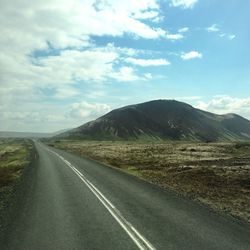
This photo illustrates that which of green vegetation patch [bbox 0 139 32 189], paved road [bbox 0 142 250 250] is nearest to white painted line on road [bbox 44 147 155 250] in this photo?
paved road [bbox 0 142 250 250]

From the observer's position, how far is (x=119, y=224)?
48.5ft

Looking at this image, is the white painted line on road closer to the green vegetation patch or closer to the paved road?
the paved road

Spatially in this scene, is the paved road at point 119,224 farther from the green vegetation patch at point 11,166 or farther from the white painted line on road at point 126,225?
the green vegetation patch at point 11,166

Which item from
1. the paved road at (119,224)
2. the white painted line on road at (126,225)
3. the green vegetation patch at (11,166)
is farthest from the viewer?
the green vegetation patch at (11,166)

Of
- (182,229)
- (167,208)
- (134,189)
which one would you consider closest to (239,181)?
(134,189)

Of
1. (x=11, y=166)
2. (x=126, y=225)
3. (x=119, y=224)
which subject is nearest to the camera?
(x=126, y=225)

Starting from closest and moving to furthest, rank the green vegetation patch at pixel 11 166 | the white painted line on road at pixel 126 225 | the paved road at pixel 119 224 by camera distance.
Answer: the white painted line on road at pixel 126 225 < the paved road at pixel 119 224 < the green vegetation patch at pixel 11 166

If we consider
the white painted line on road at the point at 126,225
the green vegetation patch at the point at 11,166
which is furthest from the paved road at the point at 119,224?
the green vegetation patch at the point at 11,166

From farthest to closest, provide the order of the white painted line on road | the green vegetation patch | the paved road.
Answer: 1. the green vegetation patch
2. the paved road
3. the white painted line on road

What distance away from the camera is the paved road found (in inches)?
476

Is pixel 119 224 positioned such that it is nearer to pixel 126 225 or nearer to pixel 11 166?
pixel 126 225

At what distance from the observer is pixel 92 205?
1923cm

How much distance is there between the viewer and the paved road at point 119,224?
12094 millimetres

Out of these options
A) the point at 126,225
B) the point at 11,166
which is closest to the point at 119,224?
the point at 126,225
